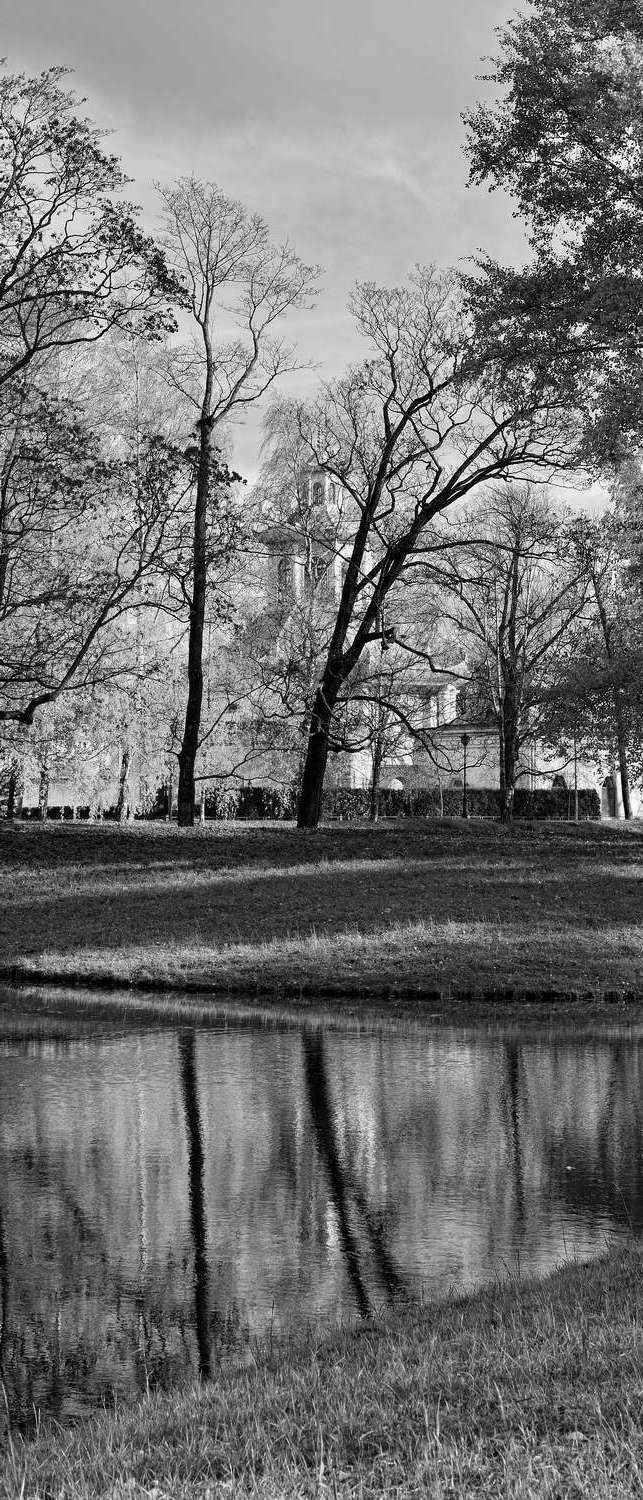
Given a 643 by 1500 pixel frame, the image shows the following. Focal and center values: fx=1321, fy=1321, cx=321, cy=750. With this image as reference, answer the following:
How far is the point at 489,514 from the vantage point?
40.1 m

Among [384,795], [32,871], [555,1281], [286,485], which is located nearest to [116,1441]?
[555,1281]

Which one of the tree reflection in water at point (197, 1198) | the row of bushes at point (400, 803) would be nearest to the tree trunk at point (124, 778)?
the row of bushes at point (400, 803)

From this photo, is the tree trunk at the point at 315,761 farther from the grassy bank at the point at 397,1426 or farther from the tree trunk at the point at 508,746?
the grassy bank at the point at 397,1426

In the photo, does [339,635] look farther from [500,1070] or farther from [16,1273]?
[16,1273]

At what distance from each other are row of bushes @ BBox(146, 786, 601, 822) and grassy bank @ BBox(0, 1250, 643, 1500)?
49.8m

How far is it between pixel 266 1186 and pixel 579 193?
17090mm

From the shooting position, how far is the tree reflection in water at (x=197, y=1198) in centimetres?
551

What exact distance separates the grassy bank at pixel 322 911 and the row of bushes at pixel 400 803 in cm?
2404

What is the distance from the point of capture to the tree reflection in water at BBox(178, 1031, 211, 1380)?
217 inches

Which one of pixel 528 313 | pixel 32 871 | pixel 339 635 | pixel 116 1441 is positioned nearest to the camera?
pixel 116 1441

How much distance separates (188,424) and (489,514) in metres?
9.44

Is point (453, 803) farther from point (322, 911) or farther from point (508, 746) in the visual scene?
point (322, 911)

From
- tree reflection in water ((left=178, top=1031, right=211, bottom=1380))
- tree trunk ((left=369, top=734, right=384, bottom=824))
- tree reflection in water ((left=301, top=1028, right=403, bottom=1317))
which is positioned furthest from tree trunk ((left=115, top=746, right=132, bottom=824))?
tree reflection in water ((left=301, top=1028, right=403, bottom=1317))

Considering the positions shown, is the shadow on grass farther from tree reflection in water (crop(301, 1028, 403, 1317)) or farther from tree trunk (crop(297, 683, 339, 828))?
tree reflection in water (crop(301, 1028, 403, 1317))
